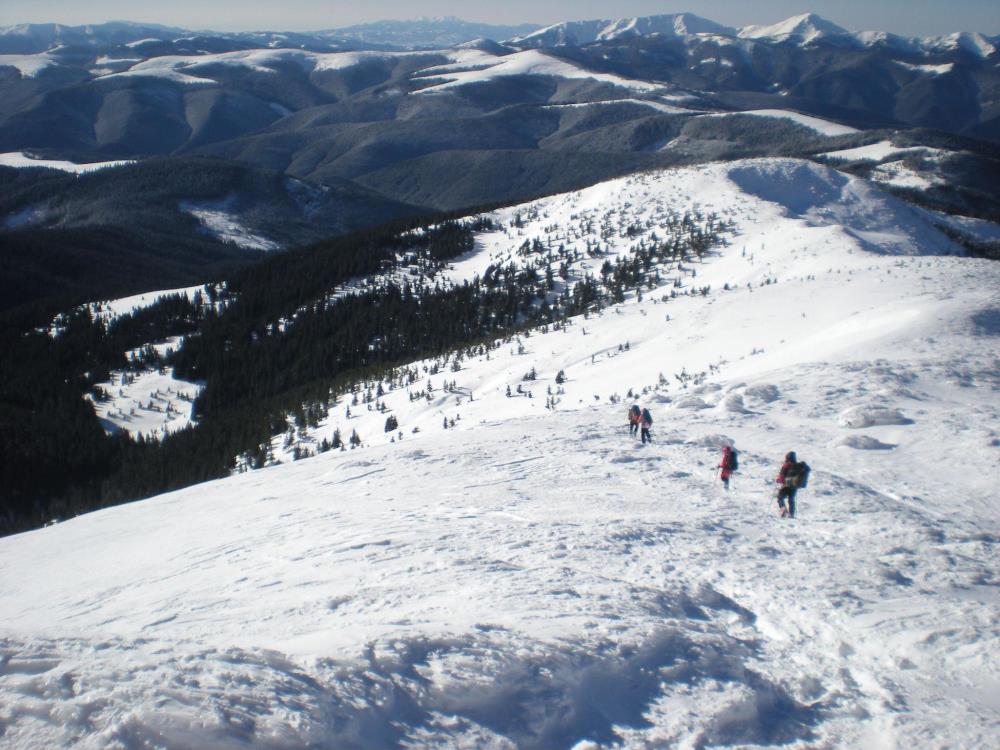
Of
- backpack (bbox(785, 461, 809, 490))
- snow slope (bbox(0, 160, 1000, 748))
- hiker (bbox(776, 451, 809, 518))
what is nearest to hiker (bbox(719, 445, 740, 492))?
snow slope (bbox(0, 160, 1000, 748))

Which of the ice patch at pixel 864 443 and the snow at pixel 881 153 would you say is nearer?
the ice patch at pixel 864 443

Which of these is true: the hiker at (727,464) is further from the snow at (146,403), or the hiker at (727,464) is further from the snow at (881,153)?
the snow at (881,153)

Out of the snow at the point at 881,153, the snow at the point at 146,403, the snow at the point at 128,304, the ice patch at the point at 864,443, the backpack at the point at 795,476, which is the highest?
the snow at the point at 881,153

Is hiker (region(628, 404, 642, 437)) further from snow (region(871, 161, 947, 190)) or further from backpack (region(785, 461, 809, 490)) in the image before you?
snow (region(871, 161, 947, 190))

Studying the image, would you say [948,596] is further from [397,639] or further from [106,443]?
[106,443]

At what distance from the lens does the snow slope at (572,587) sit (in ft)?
21.4

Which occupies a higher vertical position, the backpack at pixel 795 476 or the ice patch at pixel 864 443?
the backpack at pixel 795 476

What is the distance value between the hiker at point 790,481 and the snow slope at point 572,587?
0.33 m

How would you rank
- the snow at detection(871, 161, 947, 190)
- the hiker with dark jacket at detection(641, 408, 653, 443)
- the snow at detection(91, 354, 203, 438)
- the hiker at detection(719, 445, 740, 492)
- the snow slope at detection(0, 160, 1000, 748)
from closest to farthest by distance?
the snow slope at detection(0, 160, 1000, 748) → the hiker at detection(719, 445, 740, 492) → the hiker with dark jacket at detection(641, 408, 653, 443) → the snow at detection(91, 354, 203, 438) → the snow at detection(871, 161, 947, 190)

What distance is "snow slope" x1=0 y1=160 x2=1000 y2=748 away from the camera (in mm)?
6508

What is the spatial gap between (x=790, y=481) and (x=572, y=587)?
17.5ft

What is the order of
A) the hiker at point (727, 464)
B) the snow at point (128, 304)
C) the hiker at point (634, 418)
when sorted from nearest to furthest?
the hiker at point (727, 464), the hiker at point (634, 418), the snow at point (128, 304)

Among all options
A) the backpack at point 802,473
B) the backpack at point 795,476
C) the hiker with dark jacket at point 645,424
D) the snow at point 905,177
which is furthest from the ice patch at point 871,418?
the snow at point 905,177

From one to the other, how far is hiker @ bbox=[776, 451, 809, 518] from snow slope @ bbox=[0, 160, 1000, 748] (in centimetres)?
33
